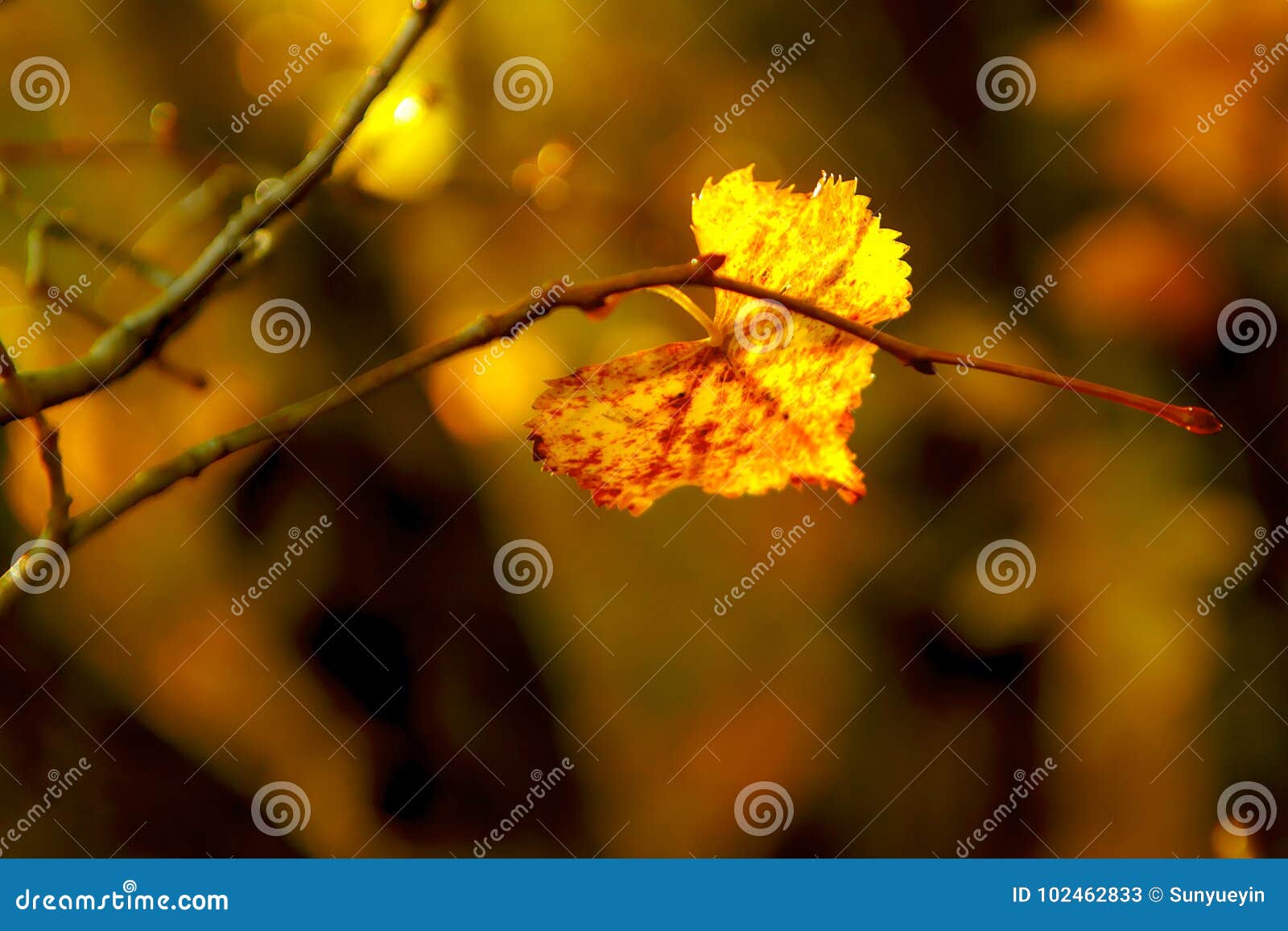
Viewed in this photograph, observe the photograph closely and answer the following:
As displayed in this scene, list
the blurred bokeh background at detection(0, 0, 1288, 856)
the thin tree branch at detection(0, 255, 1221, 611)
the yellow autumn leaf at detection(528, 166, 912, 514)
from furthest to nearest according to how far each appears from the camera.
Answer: the blurred bokeh background at detection(0, 0, 1288, 856) → the yellow autumn leaf at detection(528, 166, 912, 514) → the thin tree branch at detection(0, 255, 1221, 611)

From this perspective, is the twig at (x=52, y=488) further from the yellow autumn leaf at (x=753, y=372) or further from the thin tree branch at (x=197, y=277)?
the yellow autumn leaf at (x=753, y=372)

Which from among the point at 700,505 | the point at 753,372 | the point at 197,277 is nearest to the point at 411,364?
the point at 197,277

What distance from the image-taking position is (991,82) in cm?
62

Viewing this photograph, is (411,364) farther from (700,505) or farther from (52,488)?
(700,505)

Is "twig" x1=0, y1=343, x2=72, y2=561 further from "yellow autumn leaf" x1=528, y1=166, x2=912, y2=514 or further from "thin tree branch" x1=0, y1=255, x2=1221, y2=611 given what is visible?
"yellow autumn leaf" x1=528, y1=166, x2=912, y2=514

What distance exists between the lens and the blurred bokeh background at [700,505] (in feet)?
1.98

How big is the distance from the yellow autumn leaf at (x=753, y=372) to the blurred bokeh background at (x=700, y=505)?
14 centimetres

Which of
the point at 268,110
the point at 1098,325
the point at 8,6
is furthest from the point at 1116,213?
the point at 8,6

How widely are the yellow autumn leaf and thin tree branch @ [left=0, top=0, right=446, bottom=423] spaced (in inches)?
6.3

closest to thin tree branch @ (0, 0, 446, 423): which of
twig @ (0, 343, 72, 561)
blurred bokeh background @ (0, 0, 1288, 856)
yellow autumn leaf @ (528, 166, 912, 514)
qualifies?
twig @ (0, 343, 72, 561)

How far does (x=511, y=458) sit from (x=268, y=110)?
0.27 meters

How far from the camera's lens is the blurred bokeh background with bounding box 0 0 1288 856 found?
60 centimetres

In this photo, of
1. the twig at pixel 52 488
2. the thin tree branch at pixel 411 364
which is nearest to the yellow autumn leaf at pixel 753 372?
the thin tree branch at pixel 411 364

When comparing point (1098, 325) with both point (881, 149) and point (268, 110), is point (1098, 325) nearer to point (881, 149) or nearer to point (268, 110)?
point (881, 149)
